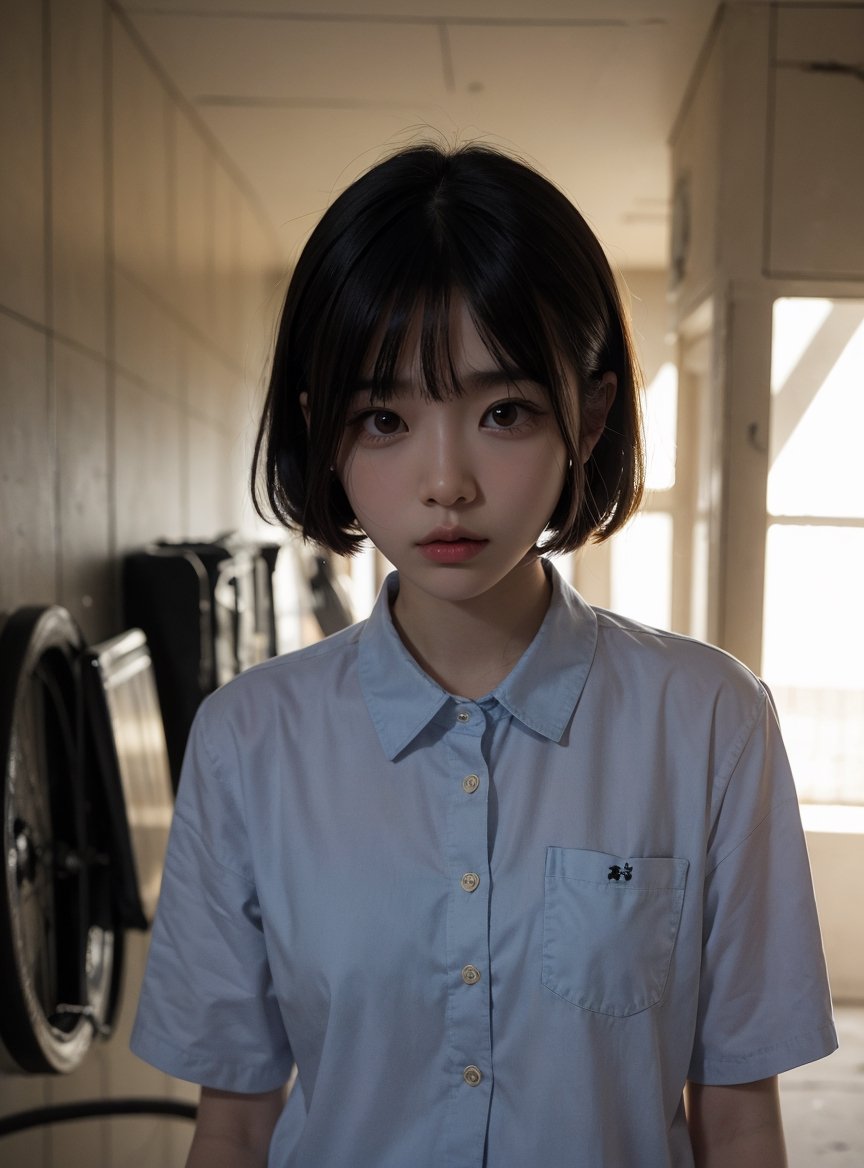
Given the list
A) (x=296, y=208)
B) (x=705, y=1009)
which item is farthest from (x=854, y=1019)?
(x=296, y=208)

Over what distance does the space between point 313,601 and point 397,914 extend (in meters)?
4.76

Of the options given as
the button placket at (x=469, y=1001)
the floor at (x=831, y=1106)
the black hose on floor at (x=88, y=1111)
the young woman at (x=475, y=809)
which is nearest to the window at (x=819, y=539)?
the floor at (x=831, y=1106)

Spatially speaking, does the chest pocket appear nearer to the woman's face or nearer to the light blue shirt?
the light blue shirt

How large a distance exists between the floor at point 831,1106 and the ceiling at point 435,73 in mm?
2303

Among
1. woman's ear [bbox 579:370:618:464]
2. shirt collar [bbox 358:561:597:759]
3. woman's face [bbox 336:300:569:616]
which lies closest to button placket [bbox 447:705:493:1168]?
shirt collar [bbox 358:561:597:759]

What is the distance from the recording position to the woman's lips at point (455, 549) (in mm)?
788

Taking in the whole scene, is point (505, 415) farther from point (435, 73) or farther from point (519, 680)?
point (435, 73)

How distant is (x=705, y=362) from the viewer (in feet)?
11.0

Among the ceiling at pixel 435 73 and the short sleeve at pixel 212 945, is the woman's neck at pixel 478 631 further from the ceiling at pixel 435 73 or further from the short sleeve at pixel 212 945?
the ceiling at pixel 435 73

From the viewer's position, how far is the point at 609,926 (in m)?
0.84

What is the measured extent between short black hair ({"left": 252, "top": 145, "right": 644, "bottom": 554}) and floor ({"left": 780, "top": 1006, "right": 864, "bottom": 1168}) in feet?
7.07

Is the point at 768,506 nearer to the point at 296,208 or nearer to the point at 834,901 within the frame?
the point at 834,901

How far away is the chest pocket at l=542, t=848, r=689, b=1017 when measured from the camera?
830 millimetres

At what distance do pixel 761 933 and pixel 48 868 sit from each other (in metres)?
1.42
